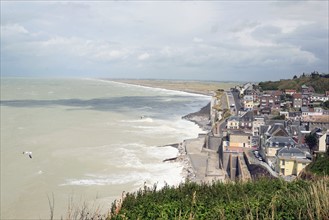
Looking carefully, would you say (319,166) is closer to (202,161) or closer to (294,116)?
(202,161)

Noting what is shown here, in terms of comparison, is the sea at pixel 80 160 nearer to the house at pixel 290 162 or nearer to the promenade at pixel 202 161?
the promenade at pixel 202 161

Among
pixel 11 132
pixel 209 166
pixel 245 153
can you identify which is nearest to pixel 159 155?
pixel 209 166

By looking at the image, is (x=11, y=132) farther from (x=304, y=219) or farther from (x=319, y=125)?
(x=304, y=219)

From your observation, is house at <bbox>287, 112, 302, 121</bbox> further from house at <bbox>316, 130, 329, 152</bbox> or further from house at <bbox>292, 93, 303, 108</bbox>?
house at <bbox>316, 130, 329, 152</bbox>

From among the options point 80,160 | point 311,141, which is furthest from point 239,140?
point 80,160

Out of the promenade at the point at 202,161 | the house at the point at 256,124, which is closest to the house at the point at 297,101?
the house at the point at 256,124
